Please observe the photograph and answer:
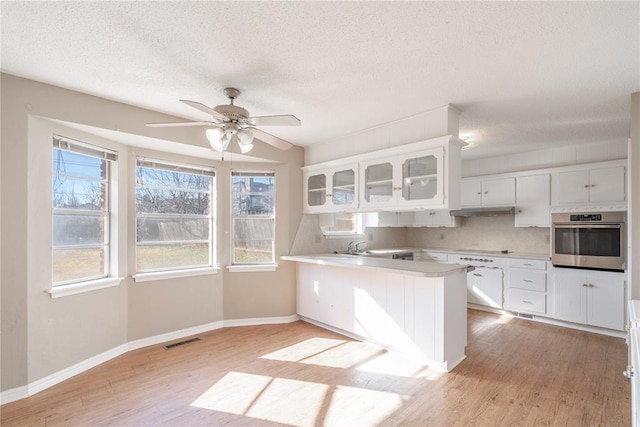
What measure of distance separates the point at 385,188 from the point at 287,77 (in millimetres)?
A: 1631

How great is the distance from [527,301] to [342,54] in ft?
14.0

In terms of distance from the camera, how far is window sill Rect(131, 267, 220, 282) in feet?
11.1

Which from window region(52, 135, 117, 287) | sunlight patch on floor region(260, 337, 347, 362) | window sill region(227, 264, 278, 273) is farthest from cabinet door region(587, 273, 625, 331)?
window region(52, 135, 117, 287)

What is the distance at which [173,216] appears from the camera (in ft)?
12.1

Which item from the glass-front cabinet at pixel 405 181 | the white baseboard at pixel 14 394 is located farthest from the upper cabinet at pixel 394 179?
the white baseboard at pixel 14 394

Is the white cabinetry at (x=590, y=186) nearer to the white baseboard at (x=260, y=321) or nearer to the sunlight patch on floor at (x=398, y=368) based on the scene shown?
the sunlight patch on floor at (x=398, y=368)

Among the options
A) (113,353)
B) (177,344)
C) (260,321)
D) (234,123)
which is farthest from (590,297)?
(113,353)

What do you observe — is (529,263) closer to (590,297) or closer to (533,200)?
(590,297)

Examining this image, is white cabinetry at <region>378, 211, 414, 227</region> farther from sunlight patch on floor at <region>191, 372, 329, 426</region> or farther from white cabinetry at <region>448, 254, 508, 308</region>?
sunlight patch on floor at <region>191, 372, 329, 426</region>

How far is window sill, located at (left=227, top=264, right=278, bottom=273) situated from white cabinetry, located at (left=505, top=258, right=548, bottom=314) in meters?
3.43

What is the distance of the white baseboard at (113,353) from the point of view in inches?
92.9

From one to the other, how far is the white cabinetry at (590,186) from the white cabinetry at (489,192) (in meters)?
0.56

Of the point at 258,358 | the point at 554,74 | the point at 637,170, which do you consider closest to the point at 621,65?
the point at 554,74

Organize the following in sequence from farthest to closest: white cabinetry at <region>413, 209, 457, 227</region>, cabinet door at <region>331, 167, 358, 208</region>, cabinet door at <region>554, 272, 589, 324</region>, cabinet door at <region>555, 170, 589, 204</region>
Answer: white cabinetry at <region>413, 209, 457, 227</region>
cabinet door at <region>555, 170, 589, 204</region>
cabinet door at <region>554, 272, 589, 324</region>
cabinet door at <region>331, 167, 358, 208</region>
